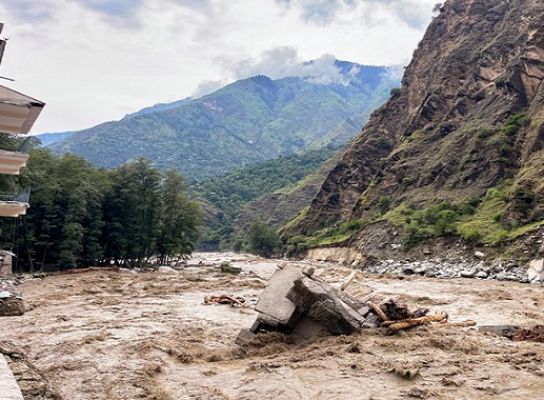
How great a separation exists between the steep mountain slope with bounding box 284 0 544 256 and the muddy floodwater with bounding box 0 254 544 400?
3011cm

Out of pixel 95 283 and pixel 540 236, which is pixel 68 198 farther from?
pixel 540 236

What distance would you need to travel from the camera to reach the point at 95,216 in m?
49.8

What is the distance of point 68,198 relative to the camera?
46.2 meters

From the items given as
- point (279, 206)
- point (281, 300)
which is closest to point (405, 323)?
point (281, 300)

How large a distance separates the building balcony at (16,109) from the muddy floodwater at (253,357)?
7251mm

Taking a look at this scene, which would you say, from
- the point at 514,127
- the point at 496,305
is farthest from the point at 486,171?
the point at 496,305

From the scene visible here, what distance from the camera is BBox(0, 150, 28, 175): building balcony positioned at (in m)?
18.6

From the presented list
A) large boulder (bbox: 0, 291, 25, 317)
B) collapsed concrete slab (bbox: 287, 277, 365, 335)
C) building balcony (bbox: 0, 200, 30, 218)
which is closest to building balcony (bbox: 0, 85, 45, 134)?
building balcony (bbox: 0, 200, 30, 218)

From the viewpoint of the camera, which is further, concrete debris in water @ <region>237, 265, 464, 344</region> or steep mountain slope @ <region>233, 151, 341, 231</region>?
steep mountain slope @ <region>233, 151, 341, 231</region>

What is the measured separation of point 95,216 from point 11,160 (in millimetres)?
32013

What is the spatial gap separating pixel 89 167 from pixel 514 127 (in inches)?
1974

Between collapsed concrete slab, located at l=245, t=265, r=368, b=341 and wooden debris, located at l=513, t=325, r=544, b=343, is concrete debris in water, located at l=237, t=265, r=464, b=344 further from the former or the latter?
wooden debris, located at l=513, t=325, r=544, b=343

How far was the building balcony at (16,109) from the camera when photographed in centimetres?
1520

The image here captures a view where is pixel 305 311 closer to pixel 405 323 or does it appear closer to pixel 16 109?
pixel 405 323
